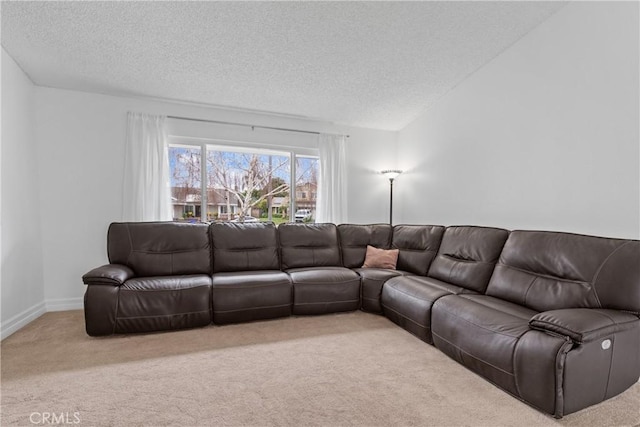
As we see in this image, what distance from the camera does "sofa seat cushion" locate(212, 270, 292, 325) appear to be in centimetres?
271

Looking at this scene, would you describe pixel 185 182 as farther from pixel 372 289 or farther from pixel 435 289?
pixel 435 289

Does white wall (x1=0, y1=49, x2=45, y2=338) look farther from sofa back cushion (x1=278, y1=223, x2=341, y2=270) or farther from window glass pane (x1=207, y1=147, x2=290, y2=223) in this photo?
sofa back cushion (x1=278, y1=223, x2=341, y2=270)

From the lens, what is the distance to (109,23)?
7.96 feet

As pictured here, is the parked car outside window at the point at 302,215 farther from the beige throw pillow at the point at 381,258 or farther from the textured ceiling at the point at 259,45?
the textured ceiling at the point at 259,45

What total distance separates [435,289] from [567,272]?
0.91 meters

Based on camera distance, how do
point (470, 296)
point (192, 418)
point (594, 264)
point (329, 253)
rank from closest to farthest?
1. point (192, 418)
2. point (594, 264)
3. point (470, 296)
4. point (329, 253)

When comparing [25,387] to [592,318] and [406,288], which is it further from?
[592,318]

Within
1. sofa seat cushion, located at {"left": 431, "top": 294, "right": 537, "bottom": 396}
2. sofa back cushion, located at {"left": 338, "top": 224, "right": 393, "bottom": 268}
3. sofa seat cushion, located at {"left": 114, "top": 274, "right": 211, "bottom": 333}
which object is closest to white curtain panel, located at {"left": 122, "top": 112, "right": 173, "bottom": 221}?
sofa seat cushion, located at {"left": 114, "top": 274, "right": 211, "bottom": 333}

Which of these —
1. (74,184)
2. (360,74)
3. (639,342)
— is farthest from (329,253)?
(74,184)

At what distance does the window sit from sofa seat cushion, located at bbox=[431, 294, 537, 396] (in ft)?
8.54

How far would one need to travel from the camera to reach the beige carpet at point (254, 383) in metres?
1.55

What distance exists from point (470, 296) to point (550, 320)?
794mm

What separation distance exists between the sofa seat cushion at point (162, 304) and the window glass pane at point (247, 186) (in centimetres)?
146

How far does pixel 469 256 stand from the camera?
2.88 m
